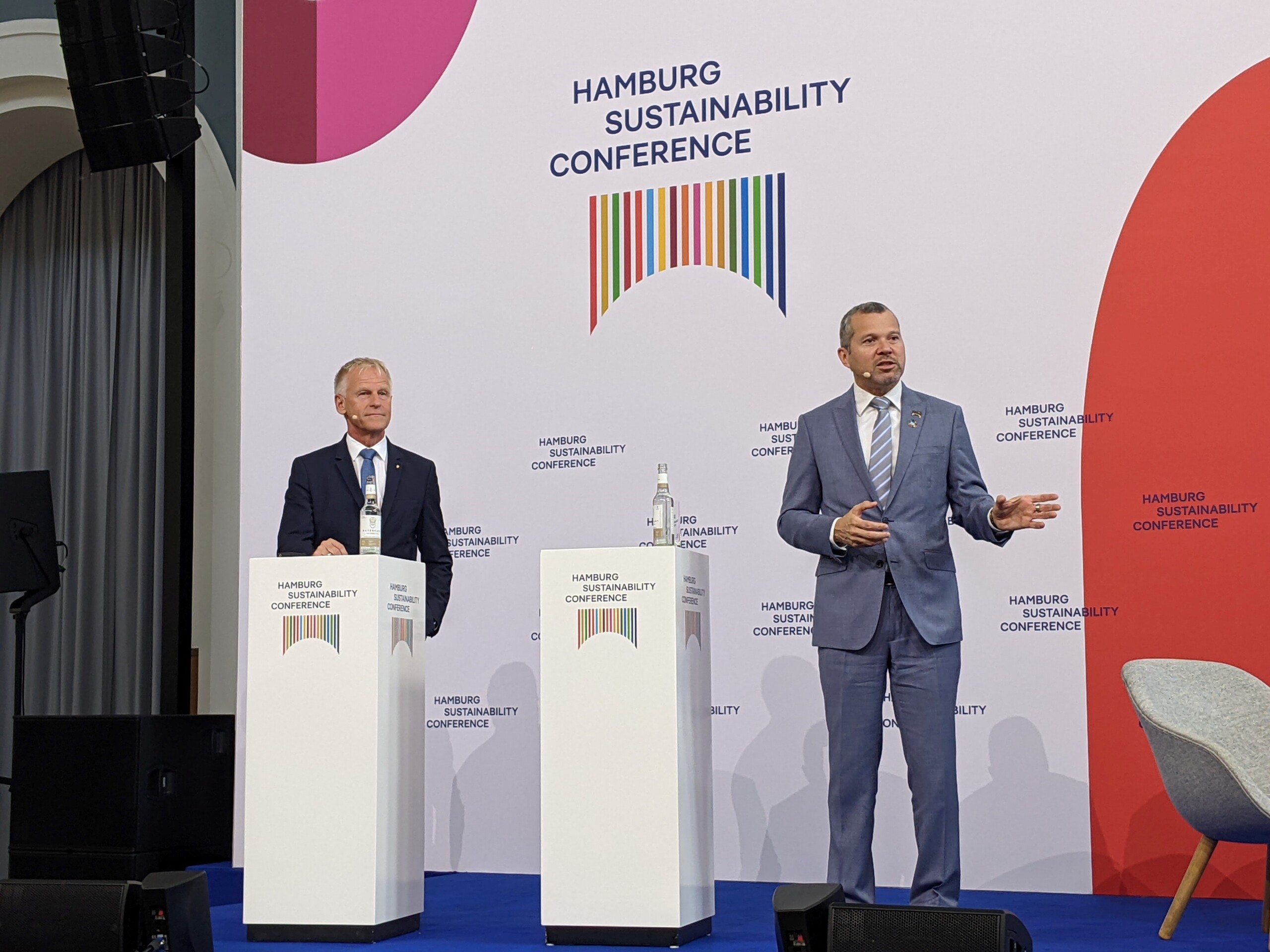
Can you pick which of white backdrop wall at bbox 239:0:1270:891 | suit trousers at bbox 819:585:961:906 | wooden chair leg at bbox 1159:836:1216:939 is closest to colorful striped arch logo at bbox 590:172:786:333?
white backdrop wall at bbox 239:0:1270:891

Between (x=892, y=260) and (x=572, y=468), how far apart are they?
4.86ft

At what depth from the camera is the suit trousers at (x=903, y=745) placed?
12.5 feet

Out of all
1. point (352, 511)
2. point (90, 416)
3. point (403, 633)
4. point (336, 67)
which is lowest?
point (403, 633)

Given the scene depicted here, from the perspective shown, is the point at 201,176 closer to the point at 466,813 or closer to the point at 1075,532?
the point at 466,813

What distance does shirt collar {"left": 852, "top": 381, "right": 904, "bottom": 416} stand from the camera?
4039mm

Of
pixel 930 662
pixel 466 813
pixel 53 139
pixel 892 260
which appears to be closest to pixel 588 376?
pixel 892 260

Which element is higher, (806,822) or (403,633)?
(403,633)

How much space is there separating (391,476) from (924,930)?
286 centimetres

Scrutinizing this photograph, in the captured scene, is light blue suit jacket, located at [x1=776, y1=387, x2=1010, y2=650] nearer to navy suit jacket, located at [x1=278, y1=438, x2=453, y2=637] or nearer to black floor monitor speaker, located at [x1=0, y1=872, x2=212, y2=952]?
navy suit jacket, located at [x1=278, y1=438, x2=453, y2=637]

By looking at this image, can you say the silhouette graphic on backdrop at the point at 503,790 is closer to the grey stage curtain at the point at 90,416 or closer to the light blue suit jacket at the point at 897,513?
the light blue suit jacket at the point at 897,513

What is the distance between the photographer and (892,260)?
5238 millimetres

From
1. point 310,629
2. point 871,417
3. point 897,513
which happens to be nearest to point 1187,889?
point 897,513

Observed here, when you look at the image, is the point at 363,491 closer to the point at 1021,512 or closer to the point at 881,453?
the point at 881,453

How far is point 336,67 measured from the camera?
248 inches
